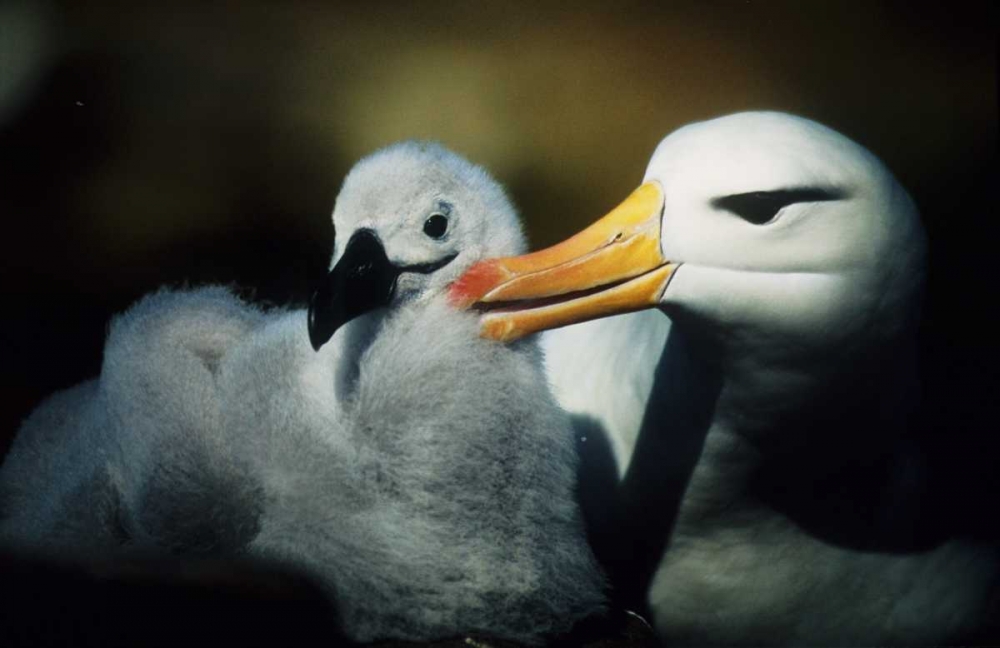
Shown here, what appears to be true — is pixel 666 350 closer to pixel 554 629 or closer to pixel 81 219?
pixel 554 629

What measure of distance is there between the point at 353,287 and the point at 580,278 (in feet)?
0.94

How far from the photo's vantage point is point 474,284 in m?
1.31

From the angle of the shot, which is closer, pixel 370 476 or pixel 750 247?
pixel 370 476

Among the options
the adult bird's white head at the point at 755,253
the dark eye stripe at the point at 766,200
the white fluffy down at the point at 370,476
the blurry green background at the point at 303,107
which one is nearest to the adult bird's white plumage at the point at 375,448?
the white fluffy down at the point at 370,476

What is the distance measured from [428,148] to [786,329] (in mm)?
456

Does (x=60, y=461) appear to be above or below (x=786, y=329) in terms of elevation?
below

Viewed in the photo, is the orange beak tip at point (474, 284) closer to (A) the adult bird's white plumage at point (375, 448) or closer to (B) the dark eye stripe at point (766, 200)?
(A) the adult bird's white plumage at point (375, 448)

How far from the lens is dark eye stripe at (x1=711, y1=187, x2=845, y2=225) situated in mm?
1352

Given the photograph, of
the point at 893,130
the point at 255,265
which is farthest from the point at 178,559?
the point at 893,130

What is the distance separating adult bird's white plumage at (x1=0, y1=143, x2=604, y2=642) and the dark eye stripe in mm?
272

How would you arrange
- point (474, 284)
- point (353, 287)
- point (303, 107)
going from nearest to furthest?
point (353, 287), point (474, 284), point (303, 107)

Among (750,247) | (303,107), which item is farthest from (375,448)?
(303,107)

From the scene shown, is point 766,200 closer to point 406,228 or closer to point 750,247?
point 750,247

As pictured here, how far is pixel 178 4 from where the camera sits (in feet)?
6.74
